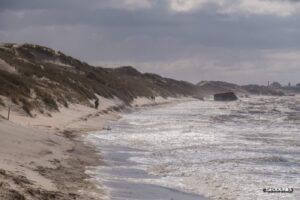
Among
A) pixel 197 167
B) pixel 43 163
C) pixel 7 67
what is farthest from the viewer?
pixel 7 67

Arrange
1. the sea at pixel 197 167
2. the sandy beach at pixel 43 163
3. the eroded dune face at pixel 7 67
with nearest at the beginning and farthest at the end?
the sandy beach at pixel 43 163 → the sea at pixel 197 167 → the eroded dune face at pixel 7 67

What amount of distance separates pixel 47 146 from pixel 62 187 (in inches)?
301

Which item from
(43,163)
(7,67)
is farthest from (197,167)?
(7,67)

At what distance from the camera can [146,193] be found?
15719 mm

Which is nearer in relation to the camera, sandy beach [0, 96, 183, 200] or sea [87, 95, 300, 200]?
sandy beach [0, 96, 183, 200]

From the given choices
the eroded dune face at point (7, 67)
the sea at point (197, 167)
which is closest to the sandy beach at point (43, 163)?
the sea at point (197, 167)

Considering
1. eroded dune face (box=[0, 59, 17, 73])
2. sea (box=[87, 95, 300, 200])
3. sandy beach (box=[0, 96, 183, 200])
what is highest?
eroded dune face (box=[0, 59, 17, 73])

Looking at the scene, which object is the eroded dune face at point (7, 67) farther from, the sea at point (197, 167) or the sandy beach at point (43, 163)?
the sandy beach at point (43, 163)

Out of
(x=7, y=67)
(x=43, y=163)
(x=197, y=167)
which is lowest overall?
(x=197, y=167)

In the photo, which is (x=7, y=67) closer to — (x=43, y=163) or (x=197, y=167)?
(x=197, y=167)

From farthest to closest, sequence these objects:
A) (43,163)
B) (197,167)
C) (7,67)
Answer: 1. (7,67)
2. (197,167)
3. (43,163)

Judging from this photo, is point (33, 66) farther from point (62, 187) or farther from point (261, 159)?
point (62, 187)

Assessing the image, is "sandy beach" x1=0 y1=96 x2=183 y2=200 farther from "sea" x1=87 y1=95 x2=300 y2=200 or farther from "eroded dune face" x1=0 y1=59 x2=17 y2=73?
"eroded dune face" x1=0 y1=59 x2=17 y2=73

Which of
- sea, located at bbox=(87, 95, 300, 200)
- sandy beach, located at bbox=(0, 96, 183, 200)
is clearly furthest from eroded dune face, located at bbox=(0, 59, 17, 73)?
sandy beach, located at bbox=(0, 96, 183, 200)
